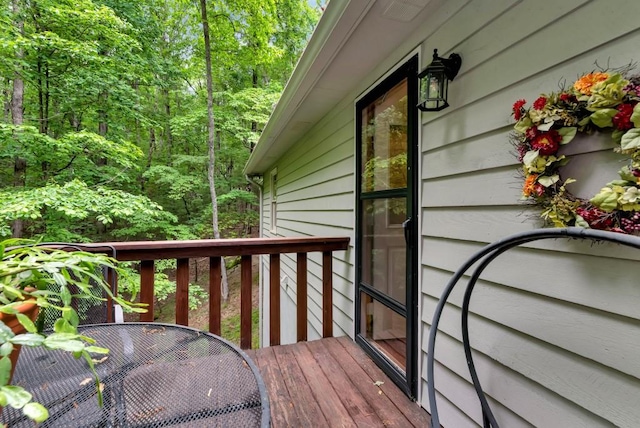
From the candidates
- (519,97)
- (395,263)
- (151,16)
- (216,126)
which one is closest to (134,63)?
(151,16)

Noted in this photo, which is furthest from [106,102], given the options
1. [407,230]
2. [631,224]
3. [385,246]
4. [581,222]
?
[631,224]

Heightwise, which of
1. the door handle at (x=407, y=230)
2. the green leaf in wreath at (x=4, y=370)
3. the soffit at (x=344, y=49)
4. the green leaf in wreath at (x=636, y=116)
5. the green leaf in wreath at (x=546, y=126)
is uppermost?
the soffit at (x=344, y=49)

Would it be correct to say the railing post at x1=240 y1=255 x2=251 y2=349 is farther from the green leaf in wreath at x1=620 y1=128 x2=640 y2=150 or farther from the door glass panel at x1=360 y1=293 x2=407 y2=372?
the green leaf in wreath at x1=620 y1=128 x2=640 y2=150

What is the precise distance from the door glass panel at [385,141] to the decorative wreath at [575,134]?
2.98ft

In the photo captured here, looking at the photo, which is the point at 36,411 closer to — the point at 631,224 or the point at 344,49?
the point at 631,224

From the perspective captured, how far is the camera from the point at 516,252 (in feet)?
4.08

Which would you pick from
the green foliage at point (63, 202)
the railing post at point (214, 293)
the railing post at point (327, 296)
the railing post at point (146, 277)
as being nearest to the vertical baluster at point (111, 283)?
the railing post at point (146, 277)

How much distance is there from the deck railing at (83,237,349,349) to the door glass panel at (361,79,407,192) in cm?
70

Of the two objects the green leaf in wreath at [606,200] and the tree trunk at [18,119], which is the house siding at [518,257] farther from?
the tree trunk at [18,119]

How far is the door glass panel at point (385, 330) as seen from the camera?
207 cm

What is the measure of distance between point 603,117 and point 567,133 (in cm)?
11

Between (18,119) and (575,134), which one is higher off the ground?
(18,119)

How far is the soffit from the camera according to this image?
5.51 ft

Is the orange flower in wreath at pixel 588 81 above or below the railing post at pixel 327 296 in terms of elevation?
above
